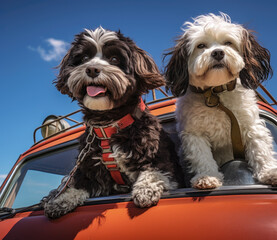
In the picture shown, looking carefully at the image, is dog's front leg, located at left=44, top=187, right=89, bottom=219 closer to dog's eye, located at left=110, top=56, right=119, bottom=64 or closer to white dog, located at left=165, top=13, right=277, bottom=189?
white dog, located at left=165, top=13, right=277, bottom=189

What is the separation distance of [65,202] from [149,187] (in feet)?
2.28

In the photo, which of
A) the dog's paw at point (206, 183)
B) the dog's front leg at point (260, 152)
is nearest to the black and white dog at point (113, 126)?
the dog's paw at point (206, 183)

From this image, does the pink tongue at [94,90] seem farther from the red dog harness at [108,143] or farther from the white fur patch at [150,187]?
the white fur patch at [150,187]

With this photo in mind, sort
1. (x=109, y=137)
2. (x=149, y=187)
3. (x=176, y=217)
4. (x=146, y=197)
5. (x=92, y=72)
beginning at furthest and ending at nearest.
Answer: (x=109, y=137) < (x=92, y=72) < (x=149, y=187) < (x=146, y=197) < (x=176, y=217)

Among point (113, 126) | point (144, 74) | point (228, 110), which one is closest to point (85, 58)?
point (144, 74)

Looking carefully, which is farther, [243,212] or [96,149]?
[96,149]

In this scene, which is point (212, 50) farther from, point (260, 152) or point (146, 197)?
point (146, 197)

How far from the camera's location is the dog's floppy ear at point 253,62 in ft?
7.75

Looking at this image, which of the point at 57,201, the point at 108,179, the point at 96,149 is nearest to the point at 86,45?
the point at 96,149

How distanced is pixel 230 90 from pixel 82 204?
1552mm

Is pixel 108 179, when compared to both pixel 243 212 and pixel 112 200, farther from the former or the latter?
pixel 243 212

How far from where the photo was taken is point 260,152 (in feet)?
7.12

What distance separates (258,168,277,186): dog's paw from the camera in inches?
71.3

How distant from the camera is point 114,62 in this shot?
7.52ft
